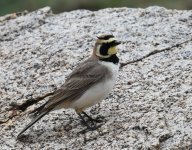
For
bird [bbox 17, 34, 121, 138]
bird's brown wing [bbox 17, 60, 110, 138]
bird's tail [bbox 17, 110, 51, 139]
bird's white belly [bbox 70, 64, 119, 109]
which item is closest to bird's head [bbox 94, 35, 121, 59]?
→ bird [bbox 17, 34, 121, 138]

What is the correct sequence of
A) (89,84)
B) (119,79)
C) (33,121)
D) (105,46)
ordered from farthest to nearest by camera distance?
(119,79)
(105,46)
(89,84)
(33,121)

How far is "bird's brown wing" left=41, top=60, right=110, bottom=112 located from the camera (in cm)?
886

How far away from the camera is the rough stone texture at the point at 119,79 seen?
27.6ft

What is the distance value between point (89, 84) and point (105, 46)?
18.6 inches

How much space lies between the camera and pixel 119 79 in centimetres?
948

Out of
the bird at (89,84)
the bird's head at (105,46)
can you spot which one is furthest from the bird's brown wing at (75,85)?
the bird's head at (105,46)

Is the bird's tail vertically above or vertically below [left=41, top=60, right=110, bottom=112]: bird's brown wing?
below

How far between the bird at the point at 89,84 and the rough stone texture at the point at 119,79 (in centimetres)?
20

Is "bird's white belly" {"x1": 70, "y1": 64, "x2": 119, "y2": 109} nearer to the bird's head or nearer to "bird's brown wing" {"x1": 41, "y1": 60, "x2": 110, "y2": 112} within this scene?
"bird's brown wing" {"x1": 41, "y1": 60, "x2": 110, "y2": 112}

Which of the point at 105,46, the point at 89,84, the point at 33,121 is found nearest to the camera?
the point at 33,121

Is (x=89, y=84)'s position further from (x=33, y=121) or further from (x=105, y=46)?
(x=33, y=121)

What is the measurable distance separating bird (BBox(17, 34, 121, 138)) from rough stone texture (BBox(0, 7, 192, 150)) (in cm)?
20

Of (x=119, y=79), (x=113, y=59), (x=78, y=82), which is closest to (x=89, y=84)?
(x=78, y=82)

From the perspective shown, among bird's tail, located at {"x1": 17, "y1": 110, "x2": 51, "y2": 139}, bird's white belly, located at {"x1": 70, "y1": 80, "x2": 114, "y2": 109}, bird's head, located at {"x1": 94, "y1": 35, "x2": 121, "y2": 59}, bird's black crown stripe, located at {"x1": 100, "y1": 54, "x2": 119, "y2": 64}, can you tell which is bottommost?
bird's tail, located at {"x1": 17, "y1": 110, "x2": 51, "y2": 139}
